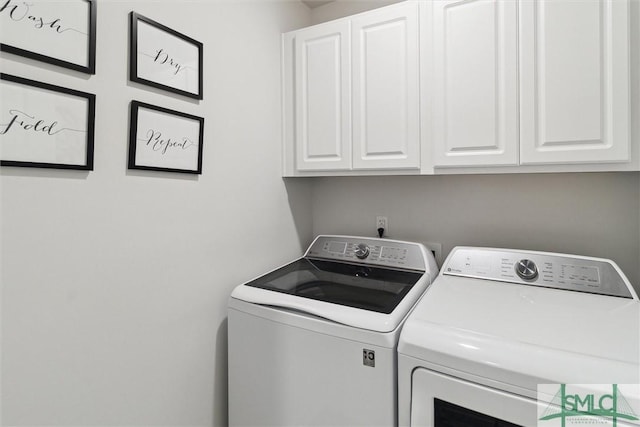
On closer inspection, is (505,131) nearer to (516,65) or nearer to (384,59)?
(516,65)

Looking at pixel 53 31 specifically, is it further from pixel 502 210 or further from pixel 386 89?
pixel 502 210

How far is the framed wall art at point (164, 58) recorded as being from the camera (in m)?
1.03

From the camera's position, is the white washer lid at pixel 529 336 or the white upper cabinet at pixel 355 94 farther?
the white upper cabinet at pixel 355 94

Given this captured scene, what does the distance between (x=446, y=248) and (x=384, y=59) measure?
100 cm

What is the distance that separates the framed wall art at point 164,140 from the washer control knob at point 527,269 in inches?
53.6

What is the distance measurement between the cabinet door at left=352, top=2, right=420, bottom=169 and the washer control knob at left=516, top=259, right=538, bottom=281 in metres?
0.60

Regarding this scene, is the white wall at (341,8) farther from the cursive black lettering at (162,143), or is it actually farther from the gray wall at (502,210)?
the cursive black lettering at (162,143)

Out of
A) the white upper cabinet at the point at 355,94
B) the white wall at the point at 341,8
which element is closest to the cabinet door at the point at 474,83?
the white upper cabinet at the point at 355,94

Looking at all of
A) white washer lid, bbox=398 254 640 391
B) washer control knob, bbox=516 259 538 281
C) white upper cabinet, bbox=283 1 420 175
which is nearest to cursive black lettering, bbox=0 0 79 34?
white upper cabinet, bbox=283 1 420 175

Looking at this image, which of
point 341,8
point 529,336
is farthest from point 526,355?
point 341,8

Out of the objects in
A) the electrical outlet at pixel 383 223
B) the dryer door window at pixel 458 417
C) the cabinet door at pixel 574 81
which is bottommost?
the dryer door window at pixel 458 417

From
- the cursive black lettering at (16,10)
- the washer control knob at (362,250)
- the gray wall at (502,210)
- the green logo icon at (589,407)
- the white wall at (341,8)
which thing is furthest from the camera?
the white wall at (341,8)

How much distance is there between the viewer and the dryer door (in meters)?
0.77

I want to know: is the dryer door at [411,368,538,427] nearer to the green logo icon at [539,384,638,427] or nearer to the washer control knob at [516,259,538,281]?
the green logo icon at [539,384,638,427]
